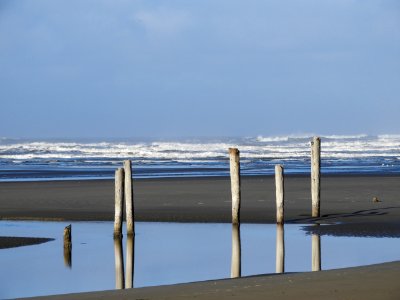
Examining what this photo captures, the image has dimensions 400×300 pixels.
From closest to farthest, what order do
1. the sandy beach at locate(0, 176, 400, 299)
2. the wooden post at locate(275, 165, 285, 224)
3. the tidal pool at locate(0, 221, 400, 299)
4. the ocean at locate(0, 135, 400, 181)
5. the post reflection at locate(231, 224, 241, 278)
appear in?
1. the sandy beach at locate(0, 176, 400, 299)
2. the tidal pool at locate(0, 221, 400, 299)
3. the post reflection at locate(231, 224, 241, 278)
4. the wooden post at locate(275, 165, 285, 224)
5. the ocean at locate(0, 135, 400, 181)

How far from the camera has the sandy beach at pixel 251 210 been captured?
995 centimetres

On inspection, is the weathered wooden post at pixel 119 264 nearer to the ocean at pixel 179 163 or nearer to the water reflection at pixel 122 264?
the water reflection at pixel 122 264

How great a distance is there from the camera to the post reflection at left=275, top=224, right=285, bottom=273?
13.5m

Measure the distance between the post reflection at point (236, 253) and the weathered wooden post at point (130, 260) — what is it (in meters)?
1.54

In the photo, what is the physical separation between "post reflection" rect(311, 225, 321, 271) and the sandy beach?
33.2 inches

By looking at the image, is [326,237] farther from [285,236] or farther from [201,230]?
[201,230]

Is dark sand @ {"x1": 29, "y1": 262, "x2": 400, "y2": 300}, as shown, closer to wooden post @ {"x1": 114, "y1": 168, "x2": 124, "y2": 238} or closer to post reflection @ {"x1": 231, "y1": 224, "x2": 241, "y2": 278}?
post reflection @ {"x1": 231, "y1": 224, "x2": 241, "y2": 278}

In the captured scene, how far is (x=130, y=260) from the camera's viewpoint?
14562 mm

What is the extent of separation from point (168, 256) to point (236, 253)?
3.99ft

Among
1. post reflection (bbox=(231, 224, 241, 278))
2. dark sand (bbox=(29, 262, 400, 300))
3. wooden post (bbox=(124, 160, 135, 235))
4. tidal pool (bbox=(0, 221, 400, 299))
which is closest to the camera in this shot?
dark sand (bbox=(29, 262, 400, 300))

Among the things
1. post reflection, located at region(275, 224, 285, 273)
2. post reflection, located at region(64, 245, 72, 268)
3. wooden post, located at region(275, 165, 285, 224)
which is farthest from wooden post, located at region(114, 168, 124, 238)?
wooden post, located at region(275, 165, 285, 224)

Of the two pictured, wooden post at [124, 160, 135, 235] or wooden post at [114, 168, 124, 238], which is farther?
wooden post at [124, 160, 135, 235]

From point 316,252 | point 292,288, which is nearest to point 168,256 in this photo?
point 316,252

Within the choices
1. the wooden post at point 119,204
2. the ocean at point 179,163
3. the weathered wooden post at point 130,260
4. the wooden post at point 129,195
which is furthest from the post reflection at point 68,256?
the ocean at point 179,163
